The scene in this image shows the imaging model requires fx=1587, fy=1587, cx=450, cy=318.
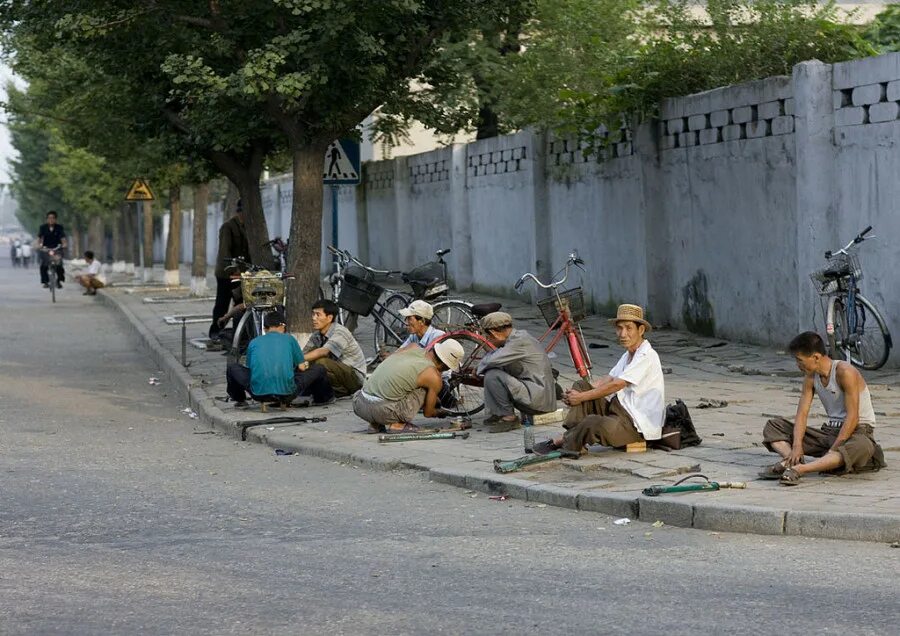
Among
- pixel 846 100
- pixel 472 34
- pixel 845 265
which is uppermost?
pixel 472 34

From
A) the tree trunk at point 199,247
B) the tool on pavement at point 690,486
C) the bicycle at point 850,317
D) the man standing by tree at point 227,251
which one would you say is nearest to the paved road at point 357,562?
the tool on pavement at point 690,486

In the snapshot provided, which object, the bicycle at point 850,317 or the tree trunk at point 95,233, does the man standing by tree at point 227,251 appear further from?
the tree trunk at point 95,233

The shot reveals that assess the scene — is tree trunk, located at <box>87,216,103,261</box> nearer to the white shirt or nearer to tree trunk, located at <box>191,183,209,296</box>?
tree trunk, located at <box>191,183,209,296</box>

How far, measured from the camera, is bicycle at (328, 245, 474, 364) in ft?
50.1

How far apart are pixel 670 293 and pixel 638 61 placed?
2888 mm

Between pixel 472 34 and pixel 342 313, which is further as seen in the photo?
pixel 472 34

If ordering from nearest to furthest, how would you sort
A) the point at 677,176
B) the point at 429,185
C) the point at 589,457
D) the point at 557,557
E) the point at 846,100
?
the point at 557,557, the point at 589,457, the point at 846,100, the point at 677,176, the point at 429,185

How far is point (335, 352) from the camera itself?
47.8 feet

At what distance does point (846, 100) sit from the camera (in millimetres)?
15227

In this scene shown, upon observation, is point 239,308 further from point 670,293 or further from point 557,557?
point 557,557

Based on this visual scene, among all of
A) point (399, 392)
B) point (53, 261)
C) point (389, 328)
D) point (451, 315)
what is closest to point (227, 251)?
point (389, 328)

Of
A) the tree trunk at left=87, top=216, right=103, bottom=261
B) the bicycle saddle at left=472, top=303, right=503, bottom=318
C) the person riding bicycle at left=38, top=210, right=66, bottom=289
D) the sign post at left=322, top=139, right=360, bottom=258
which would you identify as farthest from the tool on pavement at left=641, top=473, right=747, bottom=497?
the tree trunk at left=87, top=216, right=103, bottom=261

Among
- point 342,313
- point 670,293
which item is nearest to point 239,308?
point 342,313

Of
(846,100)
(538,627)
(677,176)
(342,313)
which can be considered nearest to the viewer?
(538,627)
